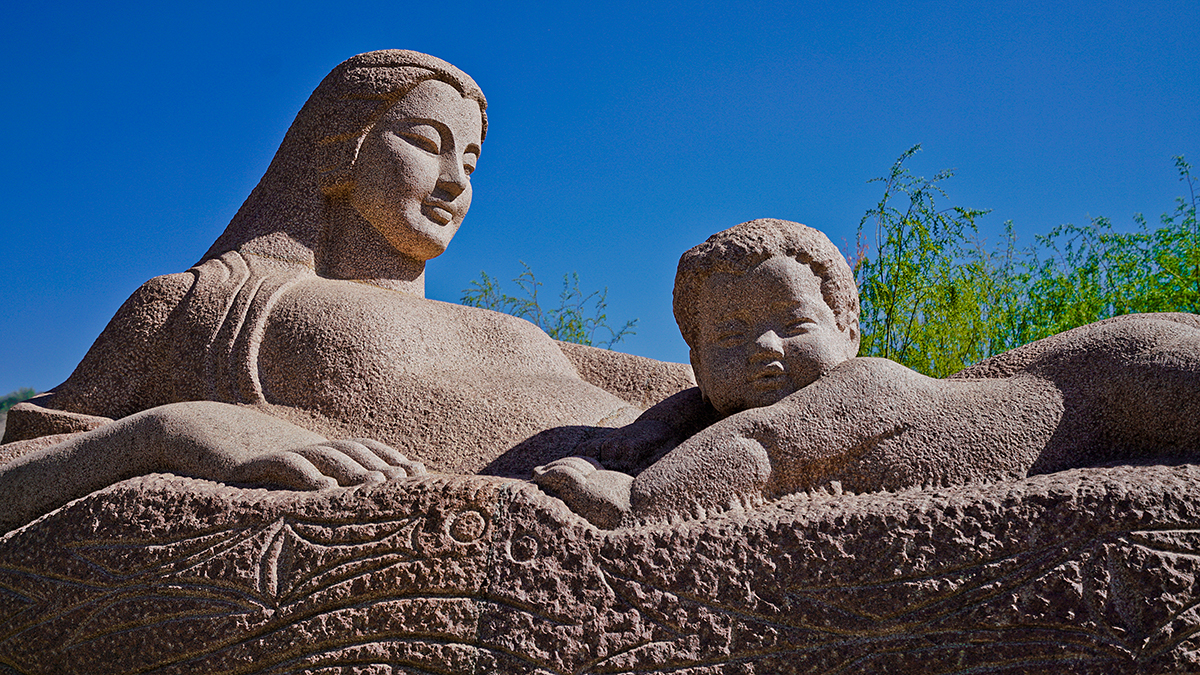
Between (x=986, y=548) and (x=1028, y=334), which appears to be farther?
(x=1028, y=334)

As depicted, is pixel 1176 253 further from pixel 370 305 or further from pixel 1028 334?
pixel 370 305

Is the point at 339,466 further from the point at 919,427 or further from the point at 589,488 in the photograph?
the point at 919,427

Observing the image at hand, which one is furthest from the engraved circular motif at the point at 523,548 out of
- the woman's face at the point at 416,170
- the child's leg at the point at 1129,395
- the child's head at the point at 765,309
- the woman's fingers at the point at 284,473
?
the woman's face at the point at 416,170

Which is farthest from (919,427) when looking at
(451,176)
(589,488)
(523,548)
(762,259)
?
(451,176)

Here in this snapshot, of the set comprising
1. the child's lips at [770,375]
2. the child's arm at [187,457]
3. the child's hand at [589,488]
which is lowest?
the child's hand at [589,488]

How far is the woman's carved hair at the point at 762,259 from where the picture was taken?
2828 millimetres

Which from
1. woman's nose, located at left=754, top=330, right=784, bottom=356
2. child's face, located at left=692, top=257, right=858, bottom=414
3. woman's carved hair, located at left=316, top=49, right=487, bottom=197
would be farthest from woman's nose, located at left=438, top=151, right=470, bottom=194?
woman's nose, located at left=754, top=330, right=784, bottom=356

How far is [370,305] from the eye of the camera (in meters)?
3.42

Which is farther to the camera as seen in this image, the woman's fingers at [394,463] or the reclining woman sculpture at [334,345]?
the reclining woman sculpture at [334,345]

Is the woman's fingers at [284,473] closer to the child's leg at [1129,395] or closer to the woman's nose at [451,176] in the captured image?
the woman's nose at [451,176]

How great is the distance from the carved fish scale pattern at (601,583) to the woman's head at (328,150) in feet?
5.03

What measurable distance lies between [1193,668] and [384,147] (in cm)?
311

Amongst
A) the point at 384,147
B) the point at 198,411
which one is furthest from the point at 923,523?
the point at 384,147

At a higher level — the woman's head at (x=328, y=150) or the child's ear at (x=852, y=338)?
the woman's head at (x=328, y=150)
